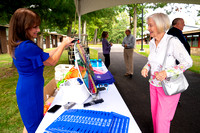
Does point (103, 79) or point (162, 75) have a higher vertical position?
point (162, 75)

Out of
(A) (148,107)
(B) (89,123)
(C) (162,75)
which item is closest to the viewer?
A: (B) (89,123)

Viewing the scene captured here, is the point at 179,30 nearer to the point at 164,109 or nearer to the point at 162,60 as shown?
the point at 162,60

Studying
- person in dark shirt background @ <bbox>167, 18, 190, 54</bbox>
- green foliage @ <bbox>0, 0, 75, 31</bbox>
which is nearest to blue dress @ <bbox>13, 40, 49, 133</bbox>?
person in dark shirt background @ <bbox>167, 18, 190, 54</bbox>

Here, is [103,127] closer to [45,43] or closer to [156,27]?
[156,27]

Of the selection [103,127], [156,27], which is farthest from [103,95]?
[156,27]

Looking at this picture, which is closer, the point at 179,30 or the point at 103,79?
the point at 103,79

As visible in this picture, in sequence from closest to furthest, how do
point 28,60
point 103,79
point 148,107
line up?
point 28,60, point 103,79, point 148,107

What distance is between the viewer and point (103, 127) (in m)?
0.95

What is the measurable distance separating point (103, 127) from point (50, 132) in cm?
39

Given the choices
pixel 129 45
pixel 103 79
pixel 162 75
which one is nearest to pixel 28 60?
pixel 103 79

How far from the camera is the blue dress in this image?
1.21 meters

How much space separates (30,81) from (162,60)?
144cm

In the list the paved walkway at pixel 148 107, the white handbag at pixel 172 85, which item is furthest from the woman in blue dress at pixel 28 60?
the paved walkway at pixel 148 107

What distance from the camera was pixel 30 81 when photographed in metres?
1.30
